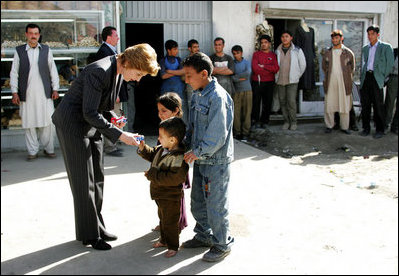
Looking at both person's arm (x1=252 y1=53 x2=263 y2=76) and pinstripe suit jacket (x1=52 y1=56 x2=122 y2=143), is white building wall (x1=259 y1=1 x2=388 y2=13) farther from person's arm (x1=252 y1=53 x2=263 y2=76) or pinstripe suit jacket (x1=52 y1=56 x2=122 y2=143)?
pinstripe suit jacket (x1=52 y1=56 x2=122 y2=143)

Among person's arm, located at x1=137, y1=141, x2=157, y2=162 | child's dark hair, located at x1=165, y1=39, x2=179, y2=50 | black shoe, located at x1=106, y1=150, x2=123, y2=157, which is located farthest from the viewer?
child's dark hair, located at x1=165, y1=39, x2=179, y2=50

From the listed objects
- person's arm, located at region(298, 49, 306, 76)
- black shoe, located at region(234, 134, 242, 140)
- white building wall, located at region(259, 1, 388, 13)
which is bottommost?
black shoe, located at region(234, 134, 242, 140)

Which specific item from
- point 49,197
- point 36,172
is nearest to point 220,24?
point 36,172

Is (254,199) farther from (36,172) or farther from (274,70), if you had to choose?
(274,70)

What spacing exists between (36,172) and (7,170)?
1.47ft

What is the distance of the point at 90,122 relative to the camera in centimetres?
357

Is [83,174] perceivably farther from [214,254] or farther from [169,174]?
[214,254]

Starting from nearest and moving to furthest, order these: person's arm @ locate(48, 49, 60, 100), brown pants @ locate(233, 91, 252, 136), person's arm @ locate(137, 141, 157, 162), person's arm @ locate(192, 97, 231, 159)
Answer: person's arm @ locate(192, 97, 231, 159) → person's arm @ locate(137, 141, 157, 162) → person's arm @ locate(48, 49, 60, 100) → brown pants @ locate(233, 91, 252, 136)

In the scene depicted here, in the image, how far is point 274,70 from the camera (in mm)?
9172

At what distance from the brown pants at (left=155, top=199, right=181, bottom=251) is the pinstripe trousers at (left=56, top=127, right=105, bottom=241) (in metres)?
0.55

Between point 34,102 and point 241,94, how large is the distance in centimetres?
377

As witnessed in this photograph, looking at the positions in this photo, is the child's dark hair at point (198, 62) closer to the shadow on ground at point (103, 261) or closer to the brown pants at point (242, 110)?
the shadow on ground at point (103, 261)

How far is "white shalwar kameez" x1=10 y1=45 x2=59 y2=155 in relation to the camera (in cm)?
708

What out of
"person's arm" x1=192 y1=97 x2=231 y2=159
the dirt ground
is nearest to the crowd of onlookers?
the dirt ground
